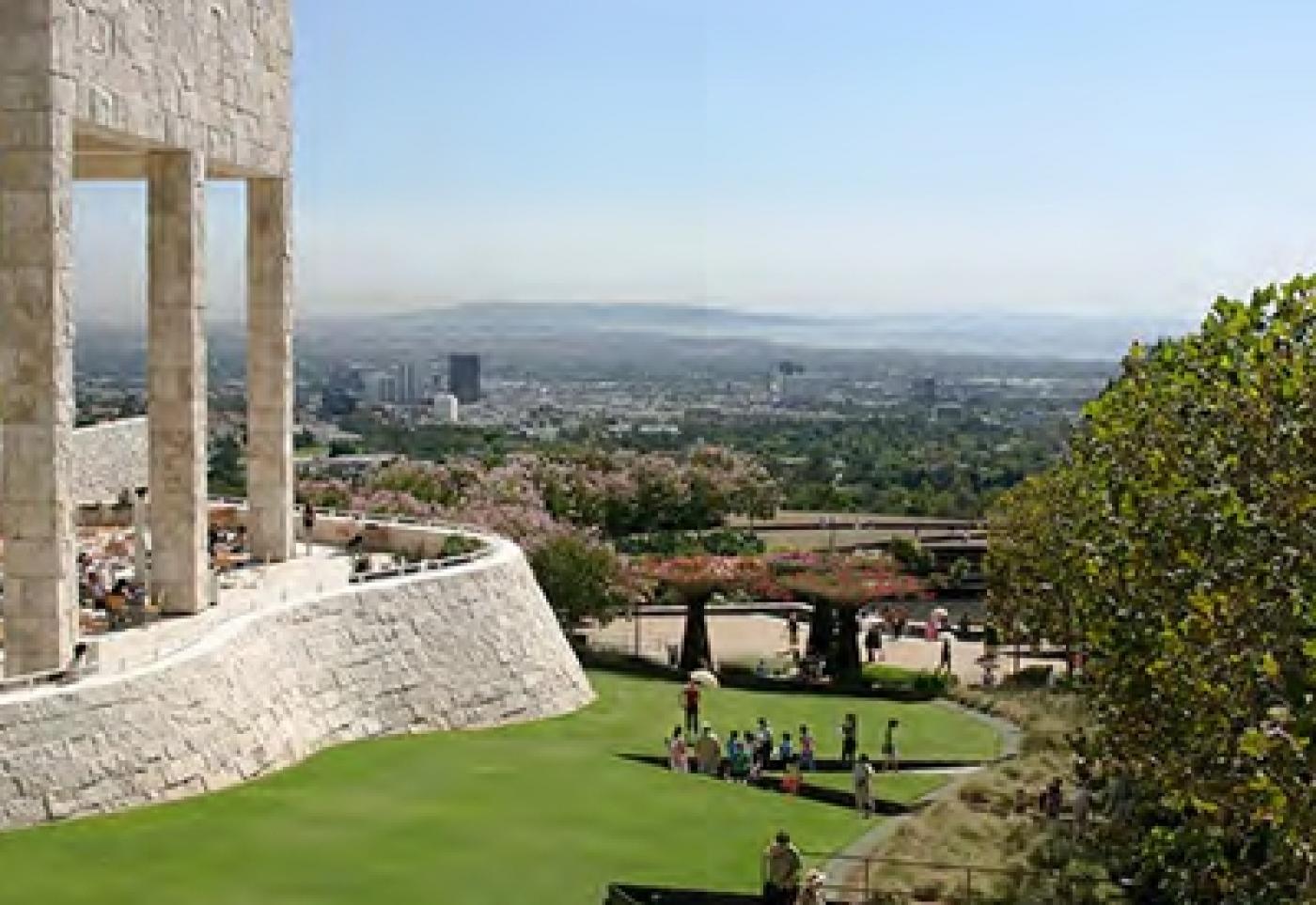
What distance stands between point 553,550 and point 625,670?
483cm

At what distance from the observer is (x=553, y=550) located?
47781 millimetres

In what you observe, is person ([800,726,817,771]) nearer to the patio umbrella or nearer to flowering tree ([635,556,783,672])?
the patio umbrella

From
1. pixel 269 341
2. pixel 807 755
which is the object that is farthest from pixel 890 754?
pixel 269 341

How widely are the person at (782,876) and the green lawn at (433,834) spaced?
154 centimetres

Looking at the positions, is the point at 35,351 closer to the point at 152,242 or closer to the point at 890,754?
the point at 152,242

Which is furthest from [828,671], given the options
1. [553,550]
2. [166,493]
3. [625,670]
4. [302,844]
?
[302,844]

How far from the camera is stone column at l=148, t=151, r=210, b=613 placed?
3056 cm

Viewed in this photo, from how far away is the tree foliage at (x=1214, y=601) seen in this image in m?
17.3

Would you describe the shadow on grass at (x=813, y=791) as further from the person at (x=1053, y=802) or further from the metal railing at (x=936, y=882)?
the metal railing at (x=936, y=882)

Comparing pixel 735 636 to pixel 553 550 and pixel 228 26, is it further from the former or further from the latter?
pixel 228 26

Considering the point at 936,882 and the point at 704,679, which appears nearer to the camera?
the point at 936,882

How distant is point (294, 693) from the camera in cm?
2852

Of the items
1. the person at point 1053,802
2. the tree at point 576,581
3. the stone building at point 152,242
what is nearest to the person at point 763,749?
the person at point 1053,802

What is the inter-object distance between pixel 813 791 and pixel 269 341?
14.2 metres
